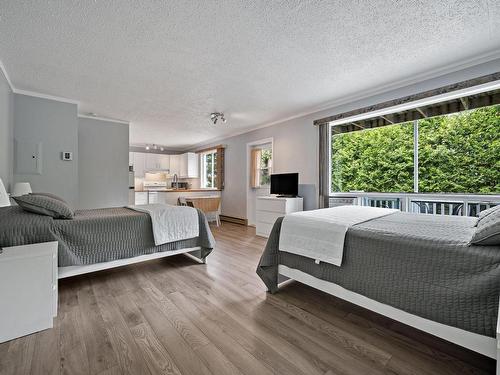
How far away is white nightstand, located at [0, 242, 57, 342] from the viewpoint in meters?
1.46

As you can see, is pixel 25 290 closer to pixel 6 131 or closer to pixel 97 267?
pixel 97 267

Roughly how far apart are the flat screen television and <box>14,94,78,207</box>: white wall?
363 cm

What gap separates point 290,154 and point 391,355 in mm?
3813

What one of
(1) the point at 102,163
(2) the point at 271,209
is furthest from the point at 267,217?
(1) the point at 102,163

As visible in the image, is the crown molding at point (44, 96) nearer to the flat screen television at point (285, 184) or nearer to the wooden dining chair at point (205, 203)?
the wooden dining chair at point (205, 203)

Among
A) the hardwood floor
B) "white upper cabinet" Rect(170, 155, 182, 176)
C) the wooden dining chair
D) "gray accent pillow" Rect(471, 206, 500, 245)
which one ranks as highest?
"white upper cabinet" Rect(170, 155, 182, 176)

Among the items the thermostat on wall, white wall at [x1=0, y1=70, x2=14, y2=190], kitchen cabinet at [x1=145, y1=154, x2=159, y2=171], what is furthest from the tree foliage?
kitchen cabinet at [x1=145, y1=154, x2=159, y2=171]

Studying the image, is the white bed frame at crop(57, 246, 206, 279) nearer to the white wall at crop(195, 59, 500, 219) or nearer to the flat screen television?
the flat screen television

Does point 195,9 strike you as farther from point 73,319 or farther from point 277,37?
point 73,319

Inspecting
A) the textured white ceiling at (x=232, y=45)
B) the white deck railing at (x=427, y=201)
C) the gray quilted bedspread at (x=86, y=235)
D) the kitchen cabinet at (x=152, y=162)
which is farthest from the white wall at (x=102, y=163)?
the white deck railing at (x=427, y=201)

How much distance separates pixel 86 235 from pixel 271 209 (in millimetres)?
2970

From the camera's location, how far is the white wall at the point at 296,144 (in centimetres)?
294

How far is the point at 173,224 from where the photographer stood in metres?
2.76

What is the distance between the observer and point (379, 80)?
3.12 m
